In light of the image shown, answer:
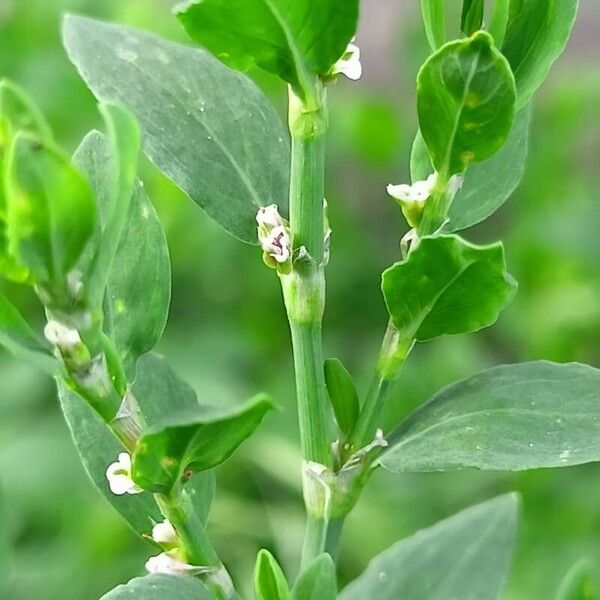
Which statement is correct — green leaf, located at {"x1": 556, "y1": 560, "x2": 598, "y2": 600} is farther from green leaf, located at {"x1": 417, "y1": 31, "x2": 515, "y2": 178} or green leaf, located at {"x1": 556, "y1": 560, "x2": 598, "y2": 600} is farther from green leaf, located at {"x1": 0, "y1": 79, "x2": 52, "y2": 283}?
green leaf, located at {"x1": 0, "y1": 79, "x2": 52, "y2": 283}

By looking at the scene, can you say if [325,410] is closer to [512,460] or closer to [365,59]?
[512,460]

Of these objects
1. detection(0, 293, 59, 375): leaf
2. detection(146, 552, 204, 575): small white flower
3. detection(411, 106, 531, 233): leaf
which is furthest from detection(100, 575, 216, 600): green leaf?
detection(411, 106, 531, 233): leaf

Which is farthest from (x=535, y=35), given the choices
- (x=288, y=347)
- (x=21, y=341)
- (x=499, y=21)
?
(x=288, y=347)

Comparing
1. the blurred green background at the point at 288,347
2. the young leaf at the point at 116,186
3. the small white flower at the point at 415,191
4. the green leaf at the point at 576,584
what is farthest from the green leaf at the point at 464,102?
the blurred green background at the point at 288,347

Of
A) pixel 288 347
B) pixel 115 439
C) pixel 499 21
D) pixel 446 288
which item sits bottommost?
pixel 288 347

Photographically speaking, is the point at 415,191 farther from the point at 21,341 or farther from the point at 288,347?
the point at 288,347

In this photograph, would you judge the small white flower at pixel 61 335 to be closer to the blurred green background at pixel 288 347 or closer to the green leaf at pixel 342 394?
the green leaf at pixel 342 394
